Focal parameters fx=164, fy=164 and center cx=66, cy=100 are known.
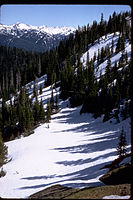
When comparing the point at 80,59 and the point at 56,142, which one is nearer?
the point at 56,142

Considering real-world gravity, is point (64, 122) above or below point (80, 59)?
below

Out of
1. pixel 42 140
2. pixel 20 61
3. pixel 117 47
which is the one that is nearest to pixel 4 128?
pixel 42 140

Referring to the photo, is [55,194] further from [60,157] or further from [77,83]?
[77,83]

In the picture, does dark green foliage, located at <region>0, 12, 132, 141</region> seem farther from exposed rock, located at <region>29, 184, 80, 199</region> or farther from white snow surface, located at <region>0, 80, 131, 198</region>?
white snow surface, located at <region>0, 80, 131, 198</region>

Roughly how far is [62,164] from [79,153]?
438 centimetres

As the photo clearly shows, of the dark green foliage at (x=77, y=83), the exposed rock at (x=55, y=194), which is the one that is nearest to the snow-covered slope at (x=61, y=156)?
the exposed rock at (x=55, y=194)

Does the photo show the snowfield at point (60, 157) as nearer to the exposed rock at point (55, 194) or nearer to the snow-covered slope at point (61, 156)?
the snow-covered slope at point (61, 156)

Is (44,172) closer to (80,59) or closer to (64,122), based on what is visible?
(64,122)

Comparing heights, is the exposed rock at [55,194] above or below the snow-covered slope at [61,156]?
above

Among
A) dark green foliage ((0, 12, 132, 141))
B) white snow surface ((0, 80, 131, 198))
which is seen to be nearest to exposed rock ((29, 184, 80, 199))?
white snow surface ((0, 80, 131, 198))

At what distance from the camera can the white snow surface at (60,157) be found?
17577 millimetres

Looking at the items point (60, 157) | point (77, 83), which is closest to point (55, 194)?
point (60, 157)

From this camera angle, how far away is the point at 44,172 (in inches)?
870

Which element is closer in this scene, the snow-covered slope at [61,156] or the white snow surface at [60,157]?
the white snow surface at [60,157]
